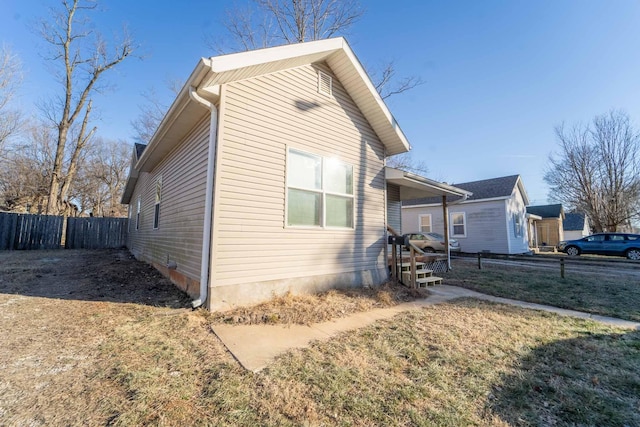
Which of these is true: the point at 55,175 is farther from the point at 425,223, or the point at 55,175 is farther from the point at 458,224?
the point at 458,224

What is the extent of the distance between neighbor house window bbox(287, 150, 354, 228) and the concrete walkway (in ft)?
6.79

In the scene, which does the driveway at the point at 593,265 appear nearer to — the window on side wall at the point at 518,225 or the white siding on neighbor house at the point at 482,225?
the white siding on neighbor house at the point at 482,225

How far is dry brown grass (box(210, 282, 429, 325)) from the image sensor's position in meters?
4.16

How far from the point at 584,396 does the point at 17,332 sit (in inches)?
246

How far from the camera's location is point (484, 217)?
16.4 m

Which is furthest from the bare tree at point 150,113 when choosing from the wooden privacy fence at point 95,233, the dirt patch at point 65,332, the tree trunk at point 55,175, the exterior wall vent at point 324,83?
the exterior wall vent at point 324,83

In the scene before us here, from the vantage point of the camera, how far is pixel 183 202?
5.85 metres

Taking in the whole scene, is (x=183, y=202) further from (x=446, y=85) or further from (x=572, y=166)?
(x=572, y=166)

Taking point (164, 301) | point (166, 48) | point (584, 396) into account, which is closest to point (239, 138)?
point (164, 301)

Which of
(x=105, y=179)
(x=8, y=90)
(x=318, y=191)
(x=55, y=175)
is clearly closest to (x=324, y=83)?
(x=318, y=191)

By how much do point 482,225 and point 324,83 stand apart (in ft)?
47.3

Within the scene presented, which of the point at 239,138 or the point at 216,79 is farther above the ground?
the point at 216,79

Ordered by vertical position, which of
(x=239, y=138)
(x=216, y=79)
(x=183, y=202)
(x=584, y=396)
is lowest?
(x=584, y=396)

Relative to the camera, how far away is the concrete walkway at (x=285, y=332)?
3066 millimetres
